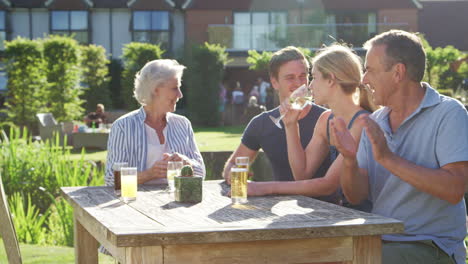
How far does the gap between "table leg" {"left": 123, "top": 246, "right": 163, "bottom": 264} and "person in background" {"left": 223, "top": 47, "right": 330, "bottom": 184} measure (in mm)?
1916

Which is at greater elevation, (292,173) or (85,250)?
(292,173)

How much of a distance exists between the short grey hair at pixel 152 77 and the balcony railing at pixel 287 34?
24.7 metres

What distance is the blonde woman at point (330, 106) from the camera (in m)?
3.79

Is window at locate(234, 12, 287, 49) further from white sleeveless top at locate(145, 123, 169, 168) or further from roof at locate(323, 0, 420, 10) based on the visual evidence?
white sleeveless top at locate(145, 123, 169, 168)

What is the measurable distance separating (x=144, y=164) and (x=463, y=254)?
2.25 metres

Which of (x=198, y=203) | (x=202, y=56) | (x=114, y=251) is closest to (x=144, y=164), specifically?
(x=198, y=203)

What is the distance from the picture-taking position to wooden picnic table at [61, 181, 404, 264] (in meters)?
2.67

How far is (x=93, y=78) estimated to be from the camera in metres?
27.8

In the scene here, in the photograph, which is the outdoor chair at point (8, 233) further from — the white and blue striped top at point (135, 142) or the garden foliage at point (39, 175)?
the garden foliage at point (39, 175)

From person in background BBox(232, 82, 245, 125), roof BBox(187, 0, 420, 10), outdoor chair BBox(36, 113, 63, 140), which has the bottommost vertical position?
person in background BBox(232, 82, 245, 125)

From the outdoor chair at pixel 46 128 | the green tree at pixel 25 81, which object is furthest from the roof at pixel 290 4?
the outdoor chair at pixel 46 128

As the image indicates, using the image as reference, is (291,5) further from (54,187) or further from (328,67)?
(328,67)

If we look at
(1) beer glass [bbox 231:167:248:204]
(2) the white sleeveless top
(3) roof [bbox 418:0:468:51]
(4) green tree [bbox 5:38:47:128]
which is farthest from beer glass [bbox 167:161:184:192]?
(3) roof [bbox 418:0:468:51]

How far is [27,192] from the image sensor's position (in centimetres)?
928
